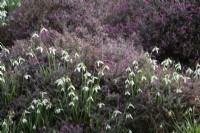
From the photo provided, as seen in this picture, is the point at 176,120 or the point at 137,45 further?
the point at 137,45

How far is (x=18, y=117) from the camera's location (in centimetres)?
430

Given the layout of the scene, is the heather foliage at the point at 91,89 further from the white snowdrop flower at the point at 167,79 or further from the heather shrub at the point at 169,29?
the heather shrub at the point at 169,29

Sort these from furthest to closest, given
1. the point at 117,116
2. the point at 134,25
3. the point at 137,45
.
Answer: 1. the point at 134,25
2. the point at 137,45
3. the point at 117,116

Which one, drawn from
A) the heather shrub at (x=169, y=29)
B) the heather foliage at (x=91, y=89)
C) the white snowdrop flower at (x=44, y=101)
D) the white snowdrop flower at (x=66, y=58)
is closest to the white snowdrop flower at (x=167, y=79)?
the heather foliage at (x=91, y=89)

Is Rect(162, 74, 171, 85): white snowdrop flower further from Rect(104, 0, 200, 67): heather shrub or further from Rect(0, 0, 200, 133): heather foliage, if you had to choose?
Rect(104, 0, 200, 67): heather shrub

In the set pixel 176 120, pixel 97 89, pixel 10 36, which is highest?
pixel 10 36

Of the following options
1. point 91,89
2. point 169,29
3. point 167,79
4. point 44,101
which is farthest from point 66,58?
point 169,29

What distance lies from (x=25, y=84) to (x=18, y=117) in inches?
15.6

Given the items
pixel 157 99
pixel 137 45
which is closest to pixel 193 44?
pixel 137 45

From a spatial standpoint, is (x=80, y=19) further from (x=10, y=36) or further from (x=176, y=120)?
(x=176, y=120)

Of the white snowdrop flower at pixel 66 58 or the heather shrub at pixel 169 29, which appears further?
the heather shrub at pixel 169 29

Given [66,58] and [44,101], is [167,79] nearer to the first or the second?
[66,58]

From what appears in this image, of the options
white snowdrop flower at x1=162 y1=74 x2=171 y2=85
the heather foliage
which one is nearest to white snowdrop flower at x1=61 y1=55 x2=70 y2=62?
the heather foliage

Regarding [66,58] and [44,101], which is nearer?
[44,101]
